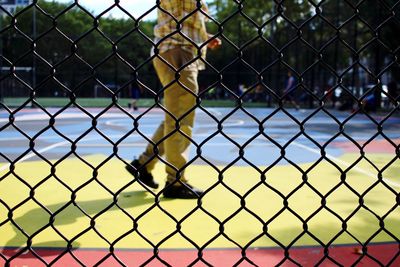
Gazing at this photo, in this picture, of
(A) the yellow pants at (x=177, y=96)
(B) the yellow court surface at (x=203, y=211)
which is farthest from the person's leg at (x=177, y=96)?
(B) the yellow court surface at (x=203, y=211)

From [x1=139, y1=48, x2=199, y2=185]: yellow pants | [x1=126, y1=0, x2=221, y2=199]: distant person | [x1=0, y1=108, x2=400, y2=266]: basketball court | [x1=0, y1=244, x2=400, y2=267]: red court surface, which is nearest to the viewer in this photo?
[x1=0, y1=108, x2=400, y2=266]: basketball court

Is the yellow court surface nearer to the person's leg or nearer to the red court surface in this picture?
the red court surface

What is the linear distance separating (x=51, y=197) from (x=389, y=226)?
2.76 metres

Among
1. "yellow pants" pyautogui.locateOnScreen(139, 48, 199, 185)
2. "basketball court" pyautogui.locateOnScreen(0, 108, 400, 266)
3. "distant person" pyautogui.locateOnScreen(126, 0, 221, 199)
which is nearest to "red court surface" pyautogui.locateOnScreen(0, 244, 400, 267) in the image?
"basketball court" pyautogui.locateOnScreen(0, 108, 400, 266)

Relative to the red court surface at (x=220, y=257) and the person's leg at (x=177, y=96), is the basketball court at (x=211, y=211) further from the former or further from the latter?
the person's leg at (x=177, y=96)

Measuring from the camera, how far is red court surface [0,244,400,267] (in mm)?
2531

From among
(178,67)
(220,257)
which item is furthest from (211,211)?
(178,67)

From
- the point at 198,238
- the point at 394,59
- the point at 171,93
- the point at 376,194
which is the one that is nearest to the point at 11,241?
the point at 198,238

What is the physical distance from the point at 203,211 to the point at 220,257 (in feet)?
1.70

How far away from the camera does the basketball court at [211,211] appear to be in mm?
2045

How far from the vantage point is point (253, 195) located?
4164mm

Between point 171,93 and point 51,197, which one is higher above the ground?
point 171,93

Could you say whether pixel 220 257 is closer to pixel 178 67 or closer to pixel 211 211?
pixel 211 211

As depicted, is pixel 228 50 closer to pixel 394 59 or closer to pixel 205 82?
pixel 205 82
